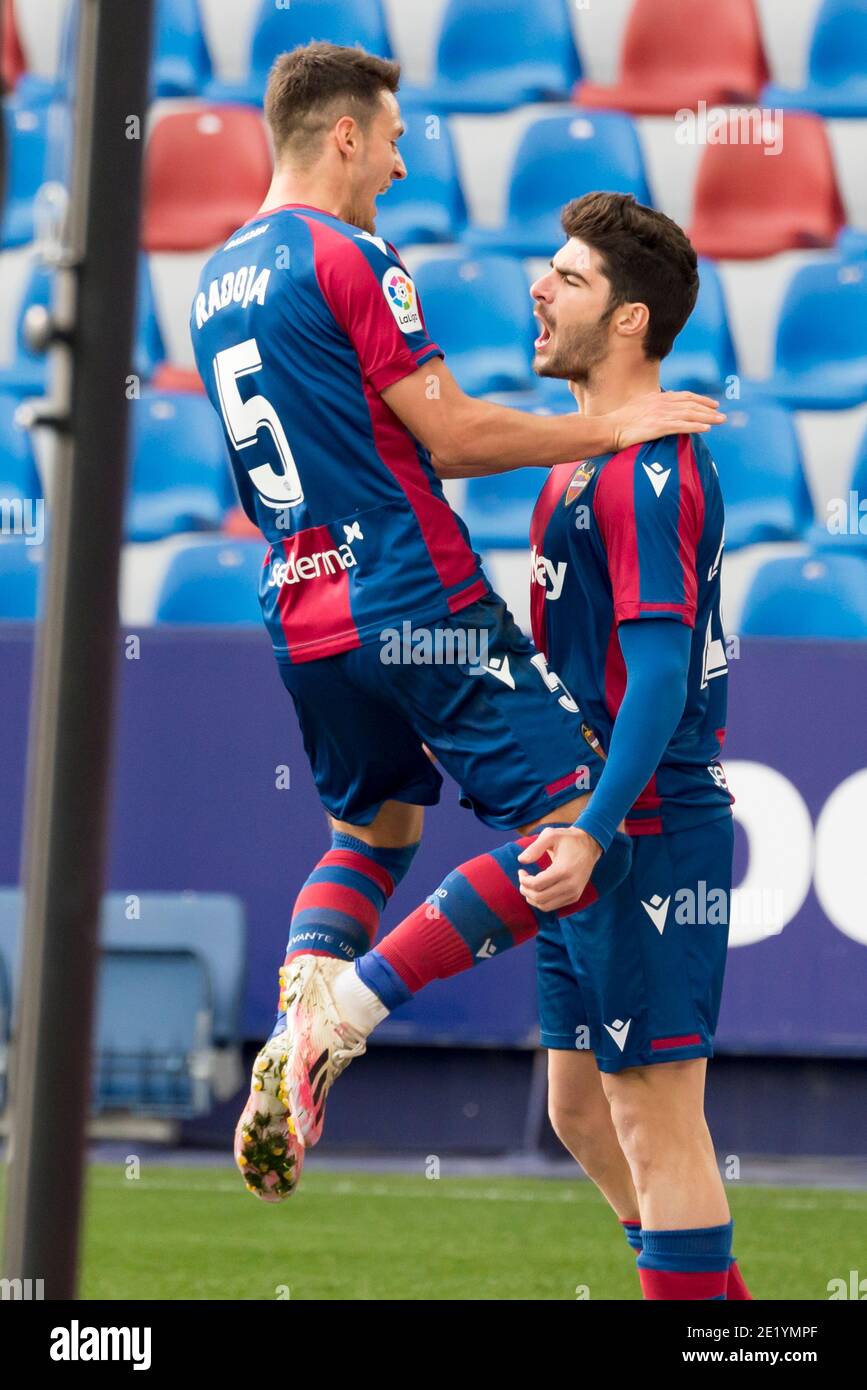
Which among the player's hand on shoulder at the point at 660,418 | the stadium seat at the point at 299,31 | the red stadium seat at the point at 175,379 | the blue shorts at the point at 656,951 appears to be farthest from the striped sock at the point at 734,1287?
the stadium seat at the point at 299,31

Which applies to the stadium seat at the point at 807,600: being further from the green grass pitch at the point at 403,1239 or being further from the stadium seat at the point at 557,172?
the green grass pitch at the point at 403,1239

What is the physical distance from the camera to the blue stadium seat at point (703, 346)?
7.17 meters

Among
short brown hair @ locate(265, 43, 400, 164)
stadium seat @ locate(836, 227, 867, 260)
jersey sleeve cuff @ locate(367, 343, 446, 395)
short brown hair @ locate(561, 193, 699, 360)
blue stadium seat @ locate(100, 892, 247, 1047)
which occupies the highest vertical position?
stadium seat @ locate(836, 227, 867, 260)

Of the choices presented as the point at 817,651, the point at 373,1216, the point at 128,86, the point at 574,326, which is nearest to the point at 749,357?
the point at 817,651

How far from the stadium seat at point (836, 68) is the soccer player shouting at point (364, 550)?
5.71 meters

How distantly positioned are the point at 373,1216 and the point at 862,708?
6.52ft

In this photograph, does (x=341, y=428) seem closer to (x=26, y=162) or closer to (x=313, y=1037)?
(x=313, y=1037)

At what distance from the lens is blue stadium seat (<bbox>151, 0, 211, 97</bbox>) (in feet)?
27.3

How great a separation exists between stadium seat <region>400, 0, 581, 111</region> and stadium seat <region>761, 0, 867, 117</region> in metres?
0.93

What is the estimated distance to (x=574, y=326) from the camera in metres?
2.97

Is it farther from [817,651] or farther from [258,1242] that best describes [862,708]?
[258,1242]

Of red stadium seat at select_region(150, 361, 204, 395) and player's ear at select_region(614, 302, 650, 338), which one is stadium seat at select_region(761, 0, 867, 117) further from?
player's ear at select_region(614, 302, 650, 338)

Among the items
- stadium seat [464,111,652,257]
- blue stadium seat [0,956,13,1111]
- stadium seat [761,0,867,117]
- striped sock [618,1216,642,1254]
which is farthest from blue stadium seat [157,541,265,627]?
striped sock [618,1216,642,1254]

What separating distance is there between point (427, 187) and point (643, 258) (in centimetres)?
516
